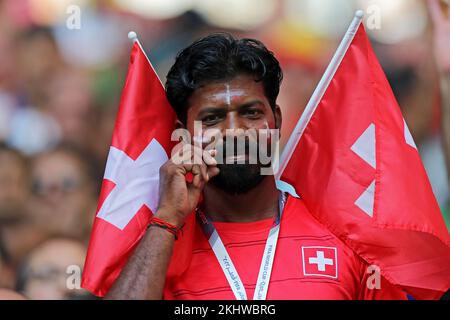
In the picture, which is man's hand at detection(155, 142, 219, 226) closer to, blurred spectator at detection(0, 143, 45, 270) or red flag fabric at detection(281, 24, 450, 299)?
red flag fabric at detection(281, 24, 450, 299)

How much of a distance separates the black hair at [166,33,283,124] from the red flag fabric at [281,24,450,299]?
1.01ft

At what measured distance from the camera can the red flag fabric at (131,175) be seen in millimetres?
2586

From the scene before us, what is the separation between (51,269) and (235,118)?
1549 mm

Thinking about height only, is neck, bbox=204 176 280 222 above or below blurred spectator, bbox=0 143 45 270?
below

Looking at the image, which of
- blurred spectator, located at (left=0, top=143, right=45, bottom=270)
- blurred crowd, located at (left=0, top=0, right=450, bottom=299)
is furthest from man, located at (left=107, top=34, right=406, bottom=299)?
blurred spectator, located at (left=0, top=143, right=45, bottom=270)

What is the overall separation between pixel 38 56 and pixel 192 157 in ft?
5.03

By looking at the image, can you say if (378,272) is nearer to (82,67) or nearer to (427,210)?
(427,210)

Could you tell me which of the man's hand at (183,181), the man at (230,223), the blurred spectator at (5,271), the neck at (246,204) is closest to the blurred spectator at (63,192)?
the blurred spectator at (5,271)

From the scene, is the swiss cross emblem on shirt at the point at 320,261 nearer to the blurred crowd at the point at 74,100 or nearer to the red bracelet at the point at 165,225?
the red bracelet at the point at 165,225

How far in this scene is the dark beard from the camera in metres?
2.51

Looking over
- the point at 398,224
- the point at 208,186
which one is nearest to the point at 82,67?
the point at 208,186

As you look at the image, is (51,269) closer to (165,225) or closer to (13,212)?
(13,212)

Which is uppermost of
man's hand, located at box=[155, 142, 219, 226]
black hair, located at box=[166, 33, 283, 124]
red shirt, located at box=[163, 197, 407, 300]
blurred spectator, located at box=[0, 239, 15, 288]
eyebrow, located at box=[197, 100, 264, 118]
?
black hair, located at box=[166, 33, 283, 124]

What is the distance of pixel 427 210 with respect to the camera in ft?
8.53
